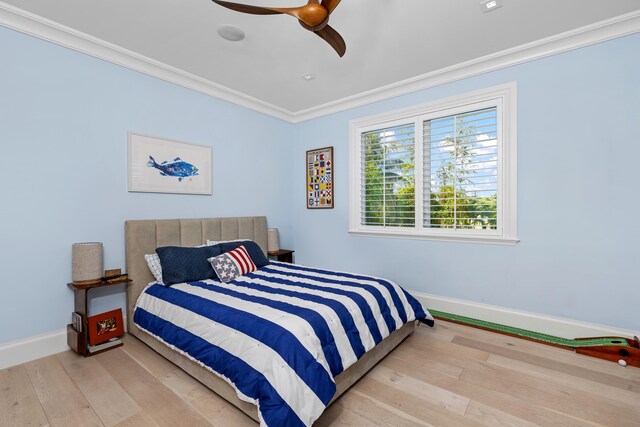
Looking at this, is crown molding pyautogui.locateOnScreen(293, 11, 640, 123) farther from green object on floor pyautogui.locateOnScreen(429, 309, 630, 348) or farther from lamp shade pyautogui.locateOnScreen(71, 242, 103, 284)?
lamp shade pyautogui.locateOnScreen(71, 242, 103, 284)

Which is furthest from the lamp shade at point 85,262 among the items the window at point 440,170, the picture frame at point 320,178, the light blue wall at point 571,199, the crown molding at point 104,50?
the light blue wall at point 571,199

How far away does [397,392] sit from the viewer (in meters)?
1.97

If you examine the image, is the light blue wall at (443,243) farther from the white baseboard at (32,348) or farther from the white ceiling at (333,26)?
the white ceiling at (333,26)

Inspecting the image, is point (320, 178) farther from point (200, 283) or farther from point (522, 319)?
point (522, 319)

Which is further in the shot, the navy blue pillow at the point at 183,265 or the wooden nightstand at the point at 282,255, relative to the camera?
the wooden nightstand at the point at 282,255

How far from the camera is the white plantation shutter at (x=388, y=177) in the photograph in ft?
11.8

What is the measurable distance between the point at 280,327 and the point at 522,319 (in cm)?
256

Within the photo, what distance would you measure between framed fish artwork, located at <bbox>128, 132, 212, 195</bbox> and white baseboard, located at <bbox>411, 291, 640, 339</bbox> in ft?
9.92

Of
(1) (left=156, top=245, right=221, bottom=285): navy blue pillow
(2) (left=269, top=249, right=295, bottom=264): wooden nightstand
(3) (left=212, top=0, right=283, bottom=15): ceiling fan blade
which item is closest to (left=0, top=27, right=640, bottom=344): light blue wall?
(1) (left=156, top=245, right=221, bottom=285): navy blue pillow

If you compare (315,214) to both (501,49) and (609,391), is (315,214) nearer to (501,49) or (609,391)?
(501,49)

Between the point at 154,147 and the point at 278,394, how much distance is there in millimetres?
2755

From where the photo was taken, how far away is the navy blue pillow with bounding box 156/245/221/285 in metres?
2.71

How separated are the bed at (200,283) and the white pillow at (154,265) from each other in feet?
0.14

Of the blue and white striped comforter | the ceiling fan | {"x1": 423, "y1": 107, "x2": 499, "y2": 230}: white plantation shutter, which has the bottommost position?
the blue and white striped comforter
